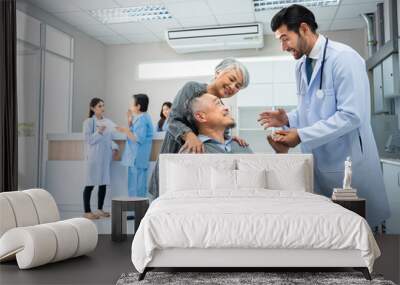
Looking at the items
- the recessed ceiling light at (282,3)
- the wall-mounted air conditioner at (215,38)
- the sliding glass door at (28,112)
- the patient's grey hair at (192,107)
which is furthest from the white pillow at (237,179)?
the sliding glass door at (28,112)

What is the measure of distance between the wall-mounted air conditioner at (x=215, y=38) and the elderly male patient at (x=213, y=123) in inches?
25.5

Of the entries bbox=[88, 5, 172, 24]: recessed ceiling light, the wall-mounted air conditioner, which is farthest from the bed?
bbox=[88, 5, 172, 24]: recessed ceiling light

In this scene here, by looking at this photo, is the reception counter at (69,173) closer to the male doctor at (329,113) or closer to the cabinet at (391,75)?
the male doctor at (329,113)

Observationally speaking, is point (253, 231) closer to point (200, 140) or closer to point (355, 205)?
point (355, 205)

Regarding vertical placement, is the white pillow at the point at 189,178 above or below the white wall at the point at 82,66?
below

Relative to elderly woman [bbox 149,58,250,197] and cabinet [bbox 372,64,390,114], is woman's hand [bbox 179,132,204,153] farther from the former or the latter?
cabinet [bbox 372,64,390,114]

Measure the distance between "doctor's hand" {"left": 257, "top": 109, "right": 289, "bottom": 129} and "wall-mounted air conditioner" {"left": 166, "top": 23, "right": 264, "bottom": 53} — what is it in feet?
2.47

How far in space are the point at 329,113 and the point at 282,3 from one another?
1334 mm

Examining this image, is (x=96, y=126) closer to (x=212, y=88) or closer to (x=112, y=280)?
(x=212, y=88)

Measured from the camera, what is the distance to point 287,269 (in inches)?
128

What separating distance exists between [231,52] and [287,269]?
255cm

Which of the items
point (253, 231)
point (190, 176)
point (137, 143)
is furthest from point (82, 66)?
point (253, 231)

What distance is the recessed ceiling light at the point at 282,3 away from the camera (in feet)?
15.4

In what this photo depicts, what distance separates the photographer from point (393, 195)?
177 inches
